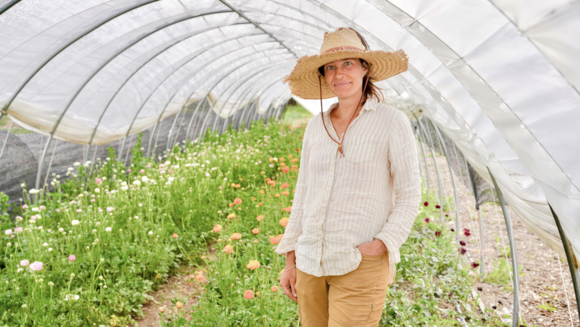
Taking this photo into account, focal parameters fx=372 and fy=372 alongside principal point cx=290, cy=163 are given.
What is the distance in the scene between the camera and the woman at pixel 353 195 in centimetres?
135

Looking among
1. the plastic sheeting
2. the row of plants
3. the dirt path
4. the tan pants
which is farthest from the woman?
the dirt path

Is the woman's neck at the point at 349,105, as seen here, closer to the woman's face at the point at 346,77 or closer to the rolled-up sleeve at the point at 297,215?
the woman's face at the point at 346,77

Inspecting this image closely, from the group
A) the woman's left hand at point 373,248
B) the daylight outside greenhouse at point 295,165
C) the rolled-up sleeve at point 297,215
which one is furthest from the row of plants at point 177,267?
the woman's left hand at point 373,248

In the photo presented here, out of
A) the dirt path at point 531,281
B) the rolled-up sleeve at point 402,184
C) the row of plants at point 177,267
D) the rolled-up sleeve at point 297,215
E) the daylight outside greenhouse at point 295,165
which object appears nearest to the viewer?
the daylight outside greenhouse at point 295,165

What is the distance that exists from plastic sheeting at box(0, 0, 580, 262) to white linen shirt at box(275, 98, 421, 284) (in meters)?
0.35

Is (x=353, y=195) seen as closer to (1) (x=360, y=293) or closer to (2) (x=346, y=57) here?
(1) (x=360, y=293)

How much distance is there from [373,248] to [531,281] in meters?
3.83

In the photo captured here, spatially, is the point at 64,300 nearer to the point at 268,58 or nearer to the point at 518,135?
the point at 518,135

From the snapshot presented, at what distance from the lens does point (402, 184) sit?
1.37m

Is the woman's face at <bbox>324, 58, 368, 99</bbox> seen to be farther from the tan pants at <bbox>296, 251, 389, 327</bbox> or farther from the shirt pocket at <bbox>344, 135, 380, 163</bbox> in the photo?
the tan pants at <bbox>296, 251, 389, 327</bbox>

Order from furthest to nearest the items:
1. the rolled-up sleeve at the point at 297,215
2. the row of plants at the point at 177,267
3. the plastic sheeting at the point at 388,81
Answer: the row of plants at the point at 177,267 → the rolled-up sleeve at the point at 297,215 → the plastic sheeting at the point at 388,81

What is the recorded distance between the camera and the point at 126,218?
428 centimetres

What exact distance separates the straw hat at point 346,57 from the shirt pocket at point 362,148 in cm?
33

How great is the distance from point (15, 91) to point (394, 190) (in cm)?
429
